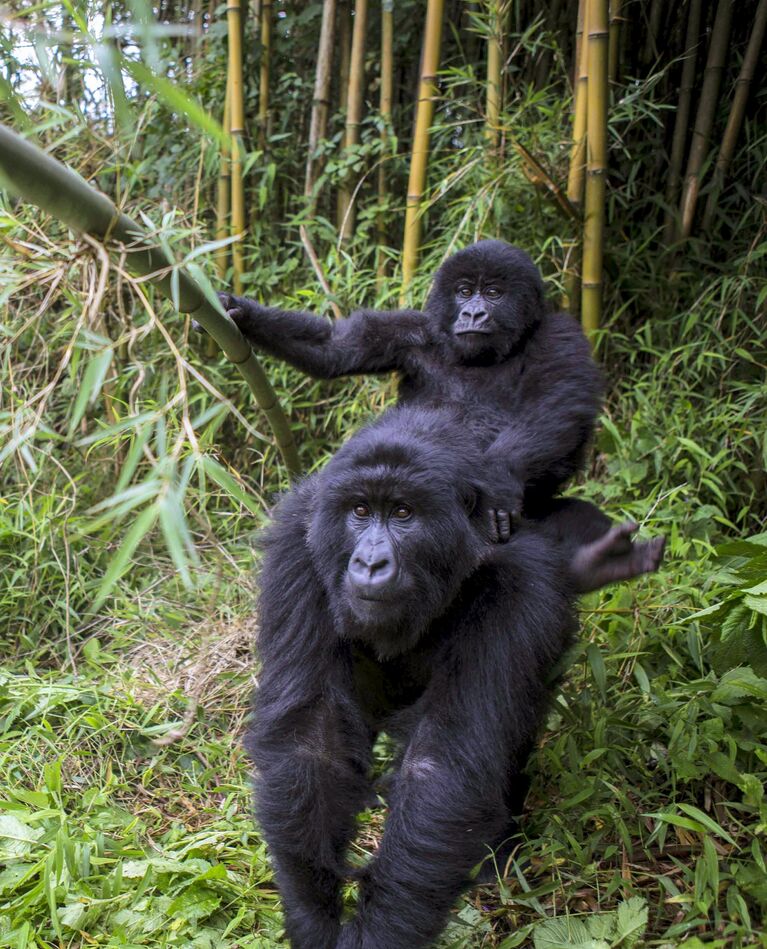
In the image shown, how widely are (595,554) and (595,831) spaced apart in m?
0.93

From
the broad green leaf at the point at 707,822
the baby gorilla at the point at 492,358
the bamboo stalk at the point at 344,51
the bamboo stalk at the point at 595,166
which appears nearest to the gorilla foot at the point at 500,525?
the baby gorilla at the point at 492,358

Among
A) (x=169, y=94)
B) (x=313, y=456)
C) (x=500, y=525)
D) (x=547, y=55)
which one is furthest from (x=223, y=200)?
(x=169, y=94)

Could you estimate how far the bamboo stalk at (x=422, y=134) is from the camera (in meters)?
5.00

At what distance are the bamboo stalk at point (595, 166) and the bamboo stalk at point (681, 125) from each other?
657 millimetres

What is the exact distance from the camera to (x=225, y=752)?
3.90 m

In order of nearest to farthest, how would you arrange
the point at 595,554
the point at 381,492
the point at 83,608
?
the point at 381,492 → the point at 595,554 → the point at 83,608

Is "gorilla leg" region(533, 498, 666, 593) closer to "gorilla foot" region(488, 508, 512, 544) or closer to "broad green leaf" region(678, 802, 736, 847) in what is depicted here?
"gorilla foot" region(488, 508, 512, 544)

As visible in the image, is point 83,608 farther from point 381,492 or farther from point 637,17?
point 637,17

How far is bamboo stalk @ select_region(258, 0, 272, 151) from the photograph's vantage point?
237 inches

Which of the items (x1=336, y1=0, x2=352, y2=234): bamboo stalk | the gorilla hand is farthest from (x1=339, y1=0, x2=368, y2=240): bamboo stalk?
the gorilla hand

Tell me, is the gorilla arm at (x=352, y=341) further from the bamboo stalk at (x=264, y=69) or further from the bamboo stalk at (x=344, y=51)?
the bamboo stalk at (x=264, y=69)

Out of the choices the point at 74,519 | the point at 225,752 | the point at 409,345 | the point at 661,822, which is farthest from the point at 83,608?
the point at 661,822

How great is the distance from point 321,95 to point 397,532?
401 cm

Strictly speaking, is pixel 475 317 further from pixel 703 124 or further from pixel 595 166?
pixel 703 124
